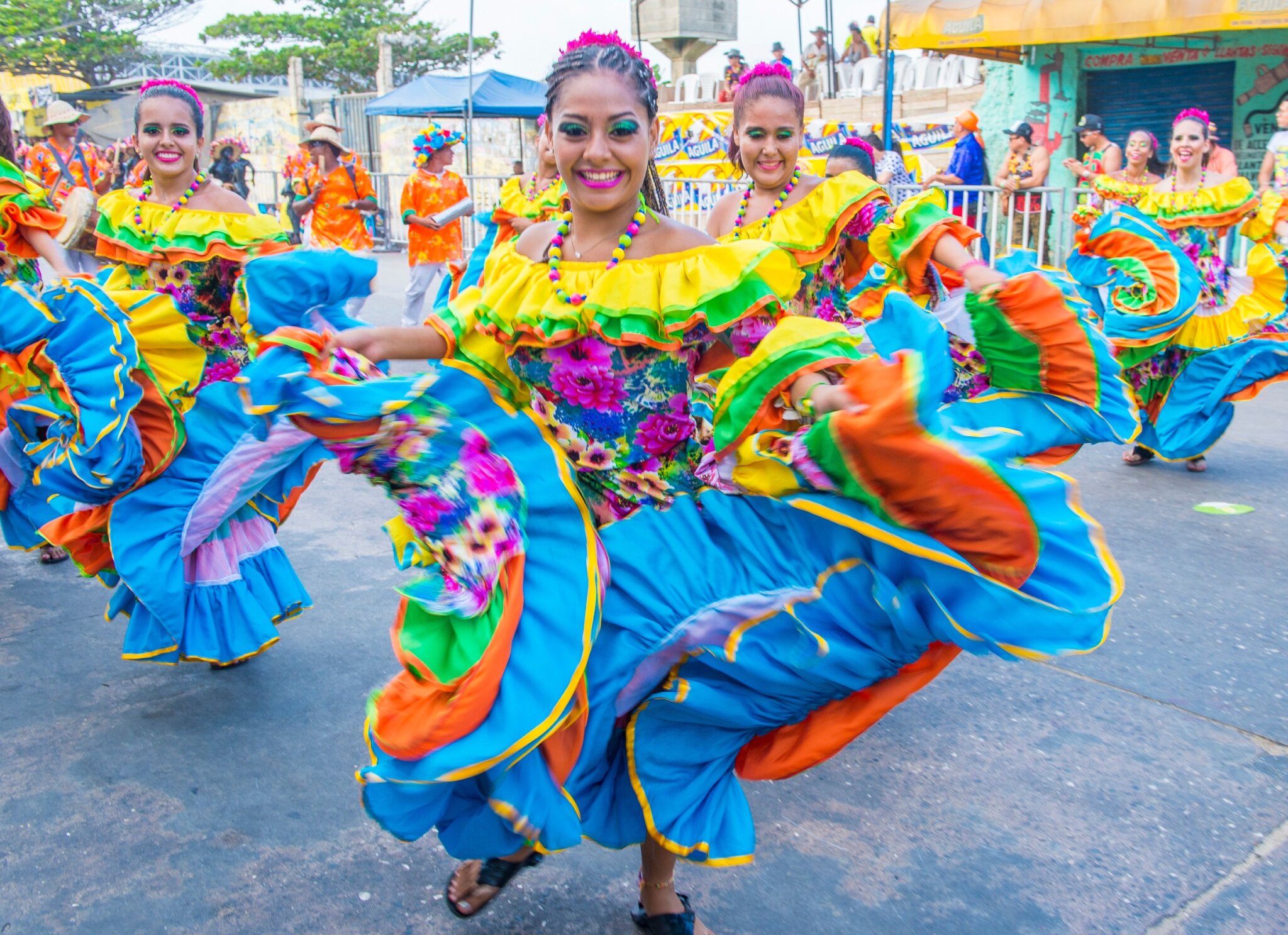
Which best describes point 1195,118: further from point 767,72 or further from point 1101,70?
point 1101,70

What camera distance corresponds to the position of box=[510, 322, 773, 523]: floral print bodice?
2340 millimetres

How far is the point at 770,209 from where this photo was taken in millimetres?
4301

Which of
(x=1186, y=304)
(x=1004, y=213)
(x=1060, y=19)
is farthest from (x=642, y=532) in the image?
(x=1060, y=19)

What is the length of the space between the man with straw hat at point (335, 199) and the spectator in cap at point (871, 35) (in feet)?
41.4

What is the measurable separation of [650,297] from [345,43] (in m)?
40.8

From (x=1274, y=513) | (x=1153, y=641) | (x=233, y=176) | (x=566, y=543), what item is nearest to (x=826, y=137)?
(x=233, y=176)

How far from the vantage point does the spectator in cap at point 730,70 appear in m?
19.4

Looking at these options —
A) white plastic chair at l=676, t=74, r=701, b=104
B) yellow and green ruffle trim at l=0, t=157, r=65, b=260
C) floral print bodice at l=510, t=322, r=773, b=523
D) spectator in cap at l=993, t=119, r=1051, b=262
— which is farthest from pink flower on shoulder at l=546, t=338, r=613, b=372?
white plastic chair at l=676, t=74, r=701, b=104

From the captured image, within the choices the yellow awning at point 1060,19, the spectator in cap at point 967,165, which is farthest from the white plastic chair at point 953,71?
the spectator in cap at point 967,165

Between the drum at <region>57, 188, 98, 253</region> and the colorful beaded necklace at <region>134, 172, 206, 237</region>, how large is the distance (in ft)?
0.47

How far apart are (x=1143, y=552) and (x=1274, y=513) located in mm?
1022

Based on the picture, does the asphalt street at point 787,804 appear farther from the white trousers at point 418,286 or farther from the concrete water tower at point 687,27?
the concrete water tower at point 687,27

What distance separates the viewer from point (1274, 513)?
5.57 metres

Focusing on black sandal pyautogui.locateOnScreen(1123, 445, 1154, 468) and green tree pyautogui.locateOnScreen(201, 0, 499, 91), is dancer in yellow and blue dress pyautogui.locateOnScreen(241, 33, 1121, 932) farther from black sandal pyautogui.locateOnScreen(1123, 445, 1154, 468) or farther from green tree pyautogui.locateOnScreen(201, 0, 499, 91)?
green tree pyautogui.locateOnScreen(201, 0, 499, 91)
